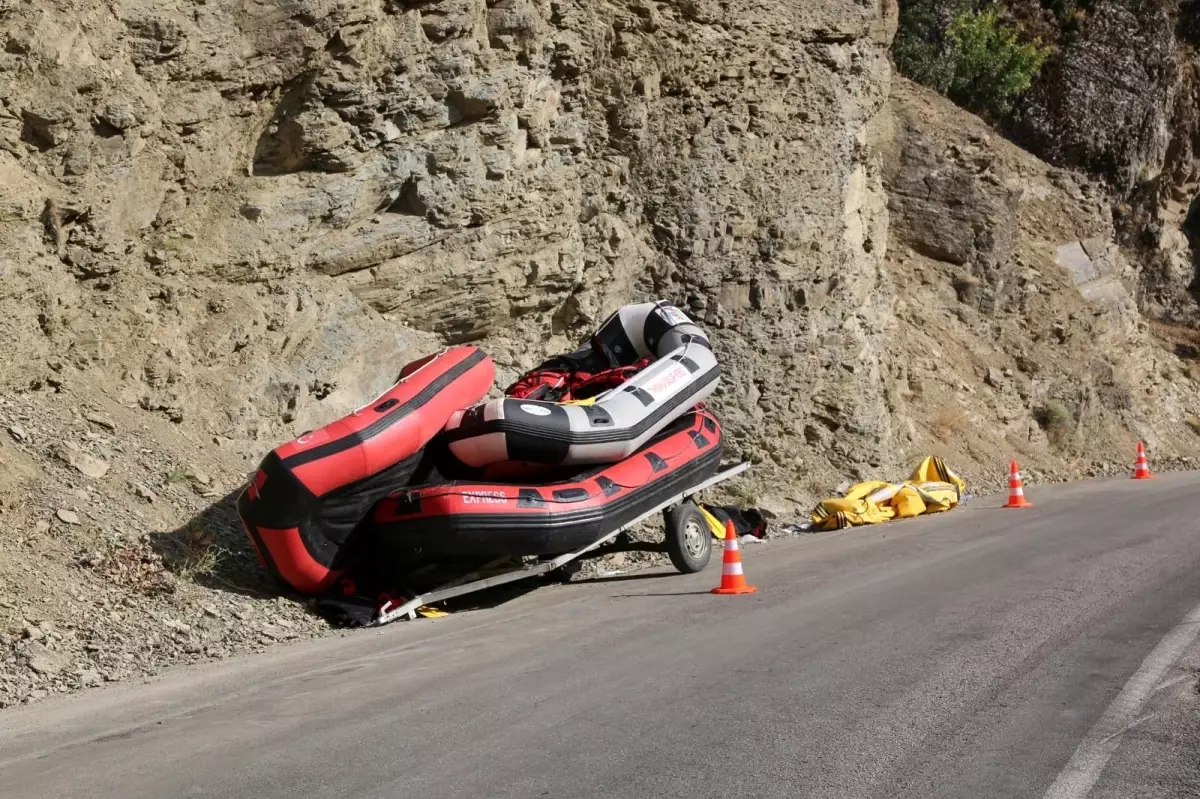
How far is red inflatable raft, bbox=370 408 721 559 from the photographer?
9375mm

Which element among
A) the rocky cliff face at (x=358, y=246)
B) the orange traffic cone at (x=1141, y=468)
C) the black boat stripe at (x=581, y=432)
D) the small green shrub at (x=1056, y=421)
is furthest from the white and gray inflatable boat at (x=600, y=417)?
the small green shrub at (x=1056, y=421)

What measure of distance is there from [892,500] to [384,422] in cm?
721

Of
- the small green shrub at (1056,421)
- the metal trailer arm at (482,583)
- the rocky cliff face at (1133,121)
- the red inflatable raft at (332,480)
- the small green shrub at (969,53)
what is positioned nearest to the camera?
the red inflatable raft at (332,480)

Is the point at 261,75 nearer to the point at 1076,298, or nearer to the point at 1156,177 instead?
the point at 1076,298

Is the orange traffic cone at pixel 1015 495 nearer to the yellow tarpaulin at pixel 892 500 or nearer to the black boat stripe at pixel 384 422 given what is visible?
the yellow tarpaulin at pixel 892 500

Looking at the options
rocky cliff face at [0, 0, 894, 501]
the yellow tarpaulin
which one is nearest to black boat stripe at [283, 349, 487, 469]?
rocky cliff face at [0, 0, 894, 501]

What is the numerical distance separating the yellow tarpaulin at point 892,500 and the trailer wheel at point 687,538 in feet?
10.8

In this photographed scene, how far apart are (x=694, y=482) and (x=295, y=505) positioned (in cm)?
364

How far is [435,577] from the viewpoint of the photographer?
399 inches

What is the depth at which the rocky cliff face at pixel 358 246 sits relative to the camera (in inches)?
372

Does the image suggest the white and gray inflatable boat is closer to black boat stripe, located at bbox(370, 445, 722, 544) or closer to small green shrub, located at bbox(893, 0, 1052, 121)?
black boat stripe, located at bbox(370, 445, 722, 544)

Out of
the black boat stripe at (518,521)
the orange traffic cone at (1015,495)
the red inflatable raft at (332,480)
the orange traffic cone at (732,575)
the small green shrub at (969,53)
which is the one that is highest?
the small green shrub at (969,53)

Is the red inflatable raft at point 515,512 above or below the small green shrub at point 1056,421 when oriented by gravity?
above

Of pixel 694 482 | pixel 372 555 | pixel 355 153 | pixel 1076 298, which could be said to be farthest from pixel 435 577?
pixel 1076 298
